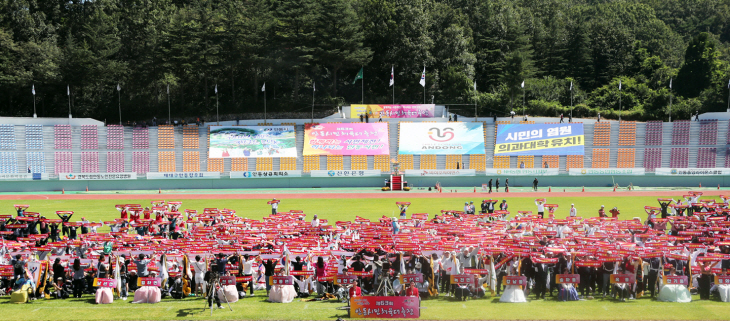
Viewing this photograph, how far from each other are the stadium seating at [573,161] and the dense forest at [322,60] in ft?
52.7

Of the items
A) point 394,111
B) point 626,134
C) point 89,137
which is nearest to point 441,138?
point 394,111

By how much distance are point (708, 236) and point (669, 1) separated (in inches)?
4316

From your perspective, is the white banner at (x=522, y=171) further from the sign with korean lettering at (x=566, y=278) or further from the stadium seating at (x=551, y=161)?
the sign with korean lettering at (x=566, y=278)

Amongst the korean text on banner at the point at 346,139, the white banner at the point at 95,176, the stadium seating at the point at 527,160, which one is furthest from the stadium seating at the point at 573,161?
the white banner at the point at 95,176

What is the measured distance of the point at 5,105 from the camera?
79.1 m

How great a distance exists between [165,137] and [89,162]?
7457 mm

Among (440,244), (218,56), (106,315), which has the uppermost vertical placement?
(218,56)

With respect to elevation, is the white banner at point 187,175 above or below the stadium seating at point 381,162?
below

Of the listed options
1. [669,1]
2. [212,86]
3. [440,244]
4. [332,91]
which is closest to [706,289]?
[440,244]

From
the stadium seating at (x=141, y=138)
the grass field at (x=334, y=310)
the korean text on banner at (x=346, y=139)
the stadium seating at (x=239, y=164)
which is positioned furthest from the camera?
the stadium seating at (x=141, y=138)

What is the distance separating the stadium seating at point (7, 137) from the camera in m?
56.2

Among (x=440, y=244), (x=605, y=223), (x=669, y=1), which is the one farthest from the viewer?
(x=669, y=1)

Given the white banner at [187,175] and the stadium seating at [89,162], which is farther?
the stadium seating at [89,162]

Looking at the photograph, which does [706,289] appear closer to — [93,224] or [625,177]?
[93,224]
